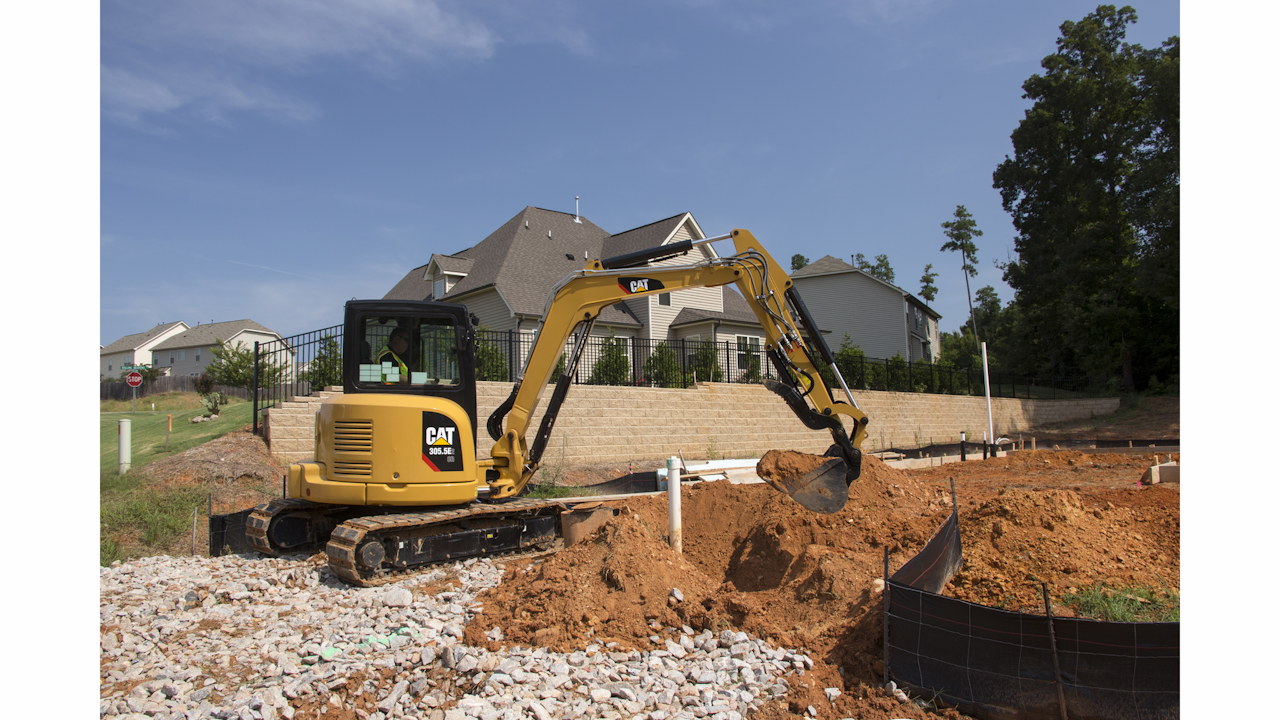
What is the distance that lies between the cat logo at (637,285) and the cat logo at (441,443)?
2530mm

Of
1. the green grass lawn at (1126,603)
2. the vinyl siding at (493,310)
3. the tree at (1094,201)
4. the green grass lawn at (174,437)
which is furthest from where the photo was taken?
the tree at (1094,201)

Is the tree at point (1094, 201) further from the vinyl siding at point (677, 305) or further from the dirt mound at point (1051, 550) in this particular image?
the dirt mound at point (1051, 550)

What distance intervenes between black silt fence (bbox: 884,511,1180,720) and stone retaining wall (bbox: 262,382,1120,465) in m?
10.5

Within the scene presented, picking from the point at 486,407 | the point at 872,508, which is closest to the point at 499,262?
the point at 486,407

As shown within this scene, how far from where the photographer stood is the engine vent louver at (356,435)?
7.13m

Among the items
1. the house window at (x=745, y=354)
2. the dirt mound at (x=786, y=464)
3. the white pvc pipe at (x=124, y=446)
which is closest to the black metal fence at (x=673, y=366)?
the house window at (x=745, y=354)

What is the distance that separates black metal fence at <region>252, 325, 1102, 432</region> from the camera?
13547mm

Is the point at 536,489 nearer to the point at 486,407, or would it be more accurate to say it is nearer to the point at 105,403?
the point at 486,407

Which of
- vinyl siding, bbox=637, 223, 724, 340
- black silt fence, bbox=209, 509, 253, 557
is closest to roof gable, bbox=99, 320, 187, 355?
vinyl siding, bbox=637, 223, 724, 340

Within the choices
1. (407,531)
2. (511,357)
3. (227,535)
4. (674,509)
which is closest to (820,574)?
(674,509)

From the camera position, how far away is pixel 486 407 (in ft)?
48.0

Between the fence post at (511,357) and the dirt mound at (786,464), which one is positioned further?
the fence post at (511,357)

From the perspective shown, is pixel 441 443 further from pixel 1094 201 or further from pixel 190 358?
pixel 190 358

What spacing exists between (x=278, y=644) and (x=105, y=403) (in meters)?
43.6
